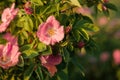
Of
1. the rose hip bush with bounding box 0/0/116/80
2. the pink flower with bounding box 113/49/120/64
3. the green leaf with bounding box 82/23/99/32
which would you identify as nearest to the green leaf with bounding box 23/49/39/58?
the rose hip bush with bounding box 0/0/116/80

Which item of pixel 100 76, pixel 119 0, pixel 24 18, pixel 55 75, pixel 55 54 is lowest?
pixel 119 0

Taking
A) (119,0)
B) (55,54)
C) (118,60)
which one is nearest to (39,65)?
(55,54)

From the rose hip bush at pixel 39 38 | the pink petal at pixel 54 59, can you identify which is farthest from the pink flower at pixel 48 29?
the pink petal at pixel 54 59

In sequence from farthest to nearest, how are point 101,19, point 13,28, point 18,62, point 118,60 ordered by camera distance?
point 101,19
point 118,60
point 13,28
point 18,62

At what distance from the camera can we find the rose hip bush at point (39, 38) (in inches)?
96.1

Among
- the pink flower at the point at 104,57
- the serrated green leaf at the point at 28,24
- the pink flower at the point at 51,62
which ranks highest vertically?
the serrated green leaf at the point at 28,24

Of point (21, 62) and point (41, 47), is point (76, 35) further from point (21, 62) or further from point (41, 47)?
point (21, 62)

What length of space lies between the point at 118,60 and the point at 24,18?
10.1 ft

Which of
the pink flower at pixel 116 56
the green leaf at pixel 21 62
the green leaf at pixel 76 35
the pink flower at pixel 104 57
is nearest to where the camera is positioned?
the green leaf at pixel 21 62

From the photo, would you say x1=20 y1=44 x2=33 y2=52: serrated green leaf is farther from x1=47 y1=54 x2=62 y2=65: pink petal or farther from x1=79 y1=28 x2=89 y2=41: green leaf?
x1=79 y1=28 x2=89 y2=41: green leaf

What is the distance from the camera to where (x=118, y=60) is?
17.9 feet

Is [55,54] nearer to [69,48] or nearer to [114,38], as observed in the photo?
[69,48]

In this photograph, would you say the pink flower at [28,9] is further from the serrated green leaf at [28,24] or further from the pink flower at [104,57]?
the pink flower at [104,57]

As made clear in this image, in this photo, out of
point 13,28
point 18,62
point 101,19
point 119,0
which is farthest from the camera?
point 119,0
